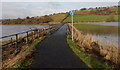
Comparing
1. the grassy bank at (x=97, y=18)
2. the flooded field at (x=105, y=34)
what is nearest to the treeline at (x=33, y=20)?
the grassy bank at (x=97, y=18)

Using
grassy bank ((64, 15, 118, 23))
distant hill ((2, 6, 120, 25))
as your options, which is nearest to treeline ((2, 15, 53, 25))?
distant hill ((2, 6, 120, 25))

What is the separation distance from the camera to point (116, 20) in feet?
275

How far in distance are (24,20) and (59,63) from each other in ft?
388

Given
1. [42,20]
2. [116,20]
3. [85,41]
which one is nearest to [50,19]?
[42,20]

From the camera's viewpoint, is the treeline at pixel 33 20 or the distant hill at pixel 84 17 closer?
the distant hill at pixel 84 17

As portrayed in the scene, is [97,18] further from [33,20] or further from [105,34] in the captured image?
[105,34]

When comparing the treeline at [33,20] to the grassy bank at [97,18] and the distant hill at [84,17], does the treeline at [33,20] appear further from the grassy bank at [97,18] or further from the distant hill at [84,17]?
the grassy bank at [97,18]

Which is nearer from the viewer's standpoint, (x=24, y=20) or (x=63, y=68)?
(x=63, y=68)

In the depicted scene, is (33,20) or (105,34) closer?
(105,34)

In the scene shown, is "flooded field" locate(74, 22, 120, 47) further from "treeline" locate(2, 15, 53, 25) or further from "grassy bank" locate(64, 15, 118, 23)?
"treeline" locate(2, 15, 53, 25)

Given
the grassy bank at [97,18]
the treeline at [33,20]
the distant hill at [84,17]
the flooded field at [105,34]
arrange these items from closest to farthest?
the flooded field at [105,34], the grassy bank at [97,18], the distant hill at [84,17], the treeline at [33,20]

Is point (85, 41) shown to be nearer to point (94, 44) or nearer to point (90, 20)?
point (94, 44)

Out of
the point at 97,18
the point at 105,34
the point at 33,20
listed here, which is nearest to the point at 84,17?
the point at 97,18

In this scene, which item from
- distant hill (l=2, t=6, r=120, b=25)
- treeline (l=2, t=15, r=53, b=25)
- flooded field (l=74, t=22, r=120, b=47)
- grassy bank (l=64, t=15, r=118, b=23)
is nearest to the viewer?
flooded field (l=74, t=22, r=120, b=47)
